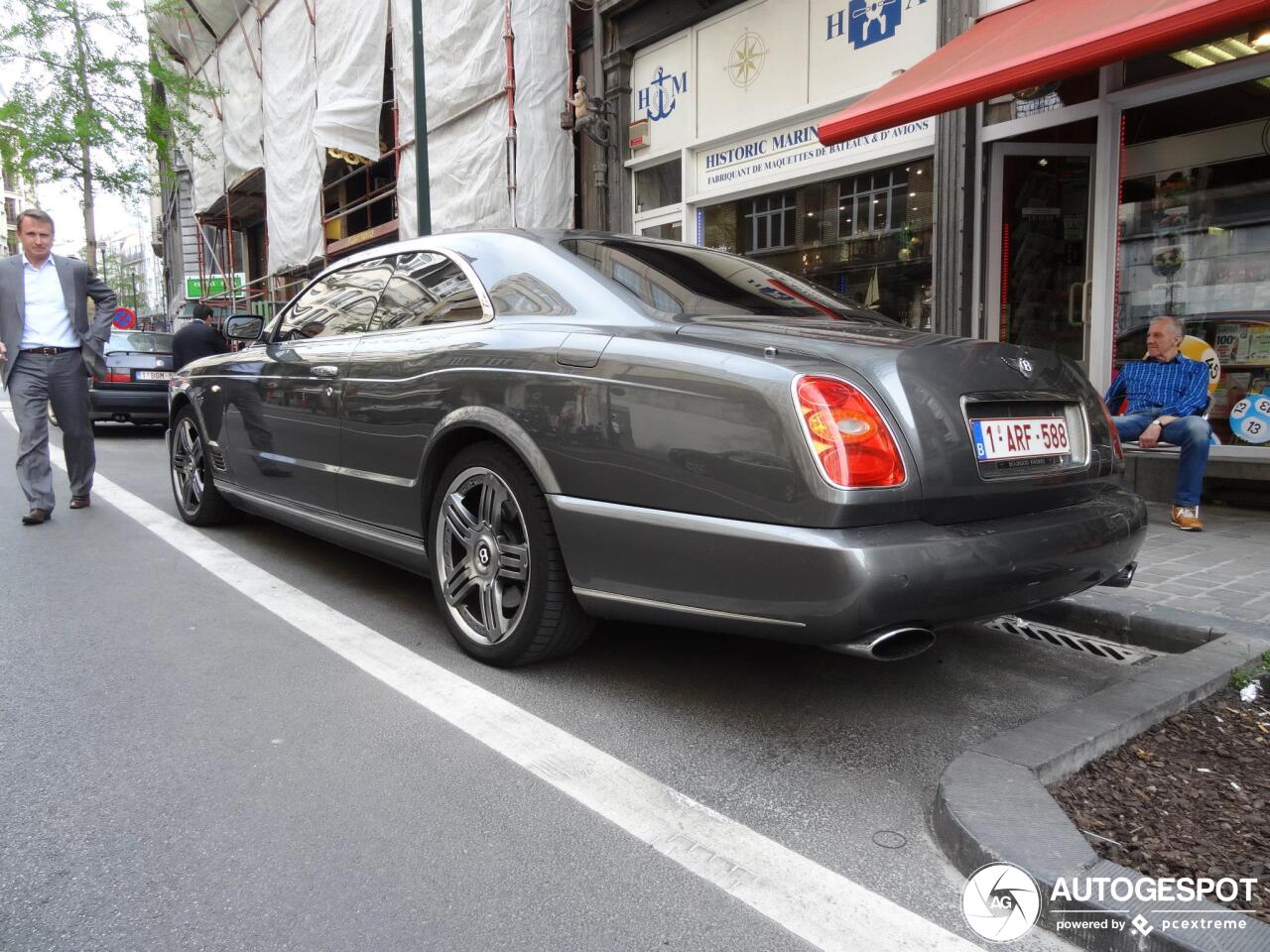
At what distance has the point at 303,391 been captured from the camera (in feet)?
13.9

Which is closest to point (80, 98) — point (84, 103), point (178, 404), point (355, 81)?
point (84, 103)

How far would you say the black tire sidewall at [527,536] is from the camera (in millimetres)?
2977

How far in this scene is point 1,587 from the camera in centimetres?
435

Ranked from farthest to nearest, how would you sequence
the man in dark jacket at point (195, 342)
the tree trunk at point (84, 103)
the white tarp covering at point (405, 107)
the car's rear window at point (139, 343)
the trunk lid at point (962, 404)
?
1. the tree trunk at point (84, 103)
2. the white tarp covering at point (405, 107)
3. the car's rear window at point (139, 343)
4. the man in dark jacket at point (195, 342)
5. the trunk lid at point (962, 404)

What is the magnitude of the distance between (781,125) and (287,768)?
8.09 m

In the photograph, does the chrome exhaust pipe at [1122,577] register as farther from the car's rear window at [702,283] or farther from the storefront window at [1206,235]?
the storefront window at [1206,235]

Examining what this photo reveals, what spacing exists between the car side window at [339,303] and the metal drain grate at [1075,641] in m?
2.85

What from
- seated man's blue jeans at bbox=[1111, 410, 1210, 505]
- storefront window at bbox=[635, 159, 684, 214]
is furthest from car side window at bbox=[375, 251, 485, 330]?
storefront window at bbox=[635, 159, 684, 214]

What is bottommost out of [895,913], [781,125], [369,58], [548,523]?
[895,913]

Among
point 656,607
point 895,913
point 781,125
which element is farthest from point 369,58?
point 895,913

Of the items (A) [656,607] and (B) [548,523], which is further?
(B) [548,523]

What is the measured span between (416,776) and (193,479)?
387 centimetres

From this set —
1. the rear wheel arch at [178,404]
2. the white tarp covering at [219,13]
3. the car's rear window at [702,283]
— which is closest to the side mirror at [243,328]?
the rear wheel arch at [178,404]

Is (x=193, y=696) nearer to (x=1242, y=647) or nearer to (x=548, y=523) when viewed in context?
(x=548, y=523)
